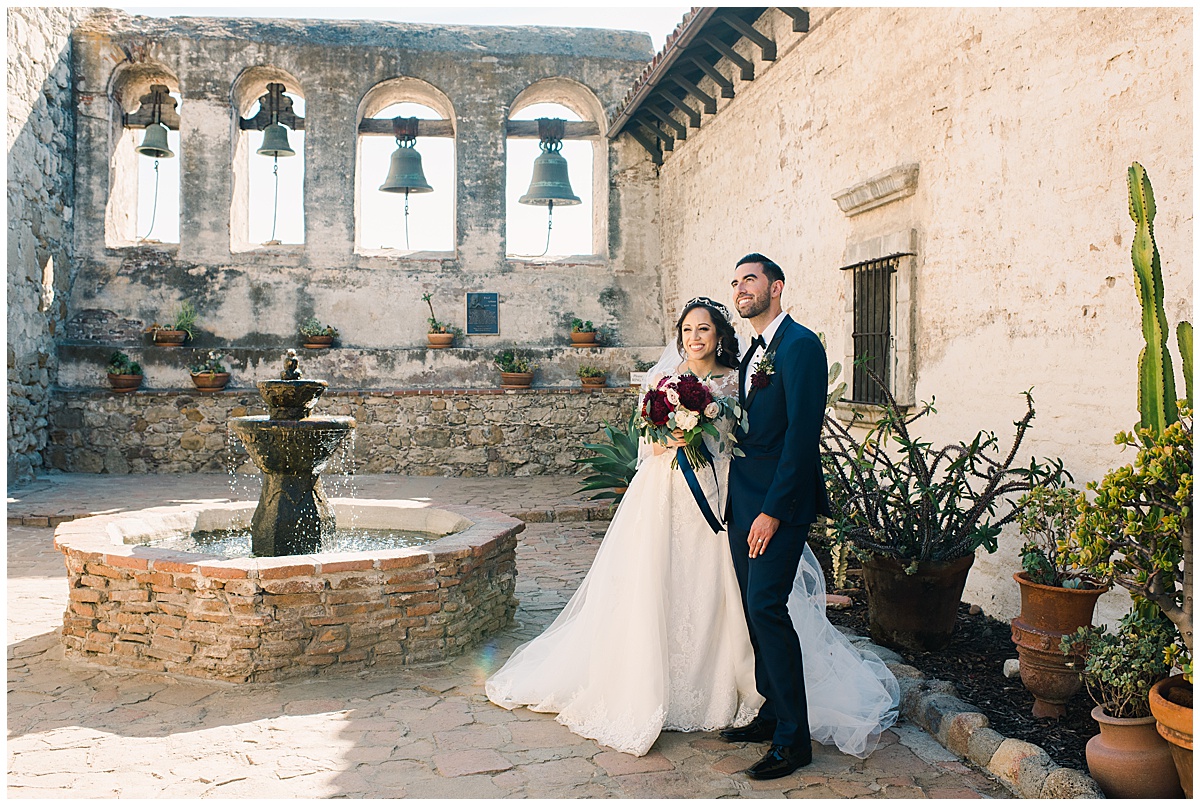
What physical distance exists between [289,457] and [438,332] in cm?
750

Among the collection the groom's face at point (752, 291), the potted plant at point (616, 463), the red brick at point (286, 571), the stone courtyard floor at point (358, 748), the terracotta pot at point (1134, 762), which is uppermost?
the groom's face at point (752, 291)

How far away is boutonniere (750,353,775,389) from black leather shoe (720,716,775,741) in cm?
128

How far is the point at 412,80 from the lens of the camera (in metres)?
12.6

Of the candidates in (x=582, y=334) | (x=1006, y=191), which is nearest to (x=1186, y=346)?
(x=1006, y=191)

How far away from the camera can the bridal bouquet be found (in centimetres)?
355

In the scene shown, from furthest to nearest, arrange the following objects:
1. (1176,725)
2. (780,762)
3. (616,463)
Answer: (616,463) → (780,762) → (1176,725)

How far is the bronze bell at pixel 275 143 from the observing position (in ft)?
38.8

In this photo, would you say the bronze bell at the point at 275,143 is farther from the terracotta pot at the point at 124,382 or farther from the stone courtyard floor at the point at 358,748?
the stone courtyard floor at the point at 358,748

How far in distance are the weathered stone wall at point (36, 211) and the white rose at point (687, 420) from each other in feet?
Result: 30.4

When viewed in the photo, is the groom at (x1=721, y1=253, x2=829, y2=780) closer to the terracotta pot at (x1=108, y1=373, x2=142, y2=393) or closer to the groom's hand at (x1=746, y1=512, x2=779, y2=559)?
the groom's hand at (x1=746, y1=512, x2=779, y2=559)

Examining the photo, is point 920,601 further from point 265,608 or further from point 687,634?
point 265,608

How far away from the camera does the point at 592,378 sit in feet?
39.6

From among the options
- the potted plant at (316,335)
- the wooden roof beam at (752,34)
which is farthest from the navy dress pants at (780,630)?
the potted plant at (316,335)

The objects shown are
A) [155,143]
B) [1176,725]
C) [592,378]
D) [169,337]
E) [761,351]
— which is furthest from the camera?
[592,378]
